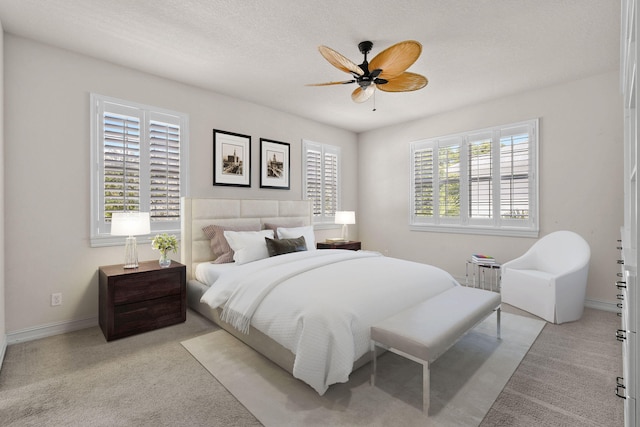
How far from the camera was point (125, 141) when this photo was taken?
130 inches

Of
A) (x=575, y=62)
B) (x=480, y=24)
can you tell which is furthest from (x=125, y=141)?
(x=575, y=62)

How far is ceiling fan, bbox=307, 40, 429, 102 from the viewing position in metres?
2.26

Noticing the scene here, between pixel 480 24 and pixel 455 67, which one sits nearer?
pixel 480 24

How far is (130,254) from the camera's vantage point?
312 centimetres

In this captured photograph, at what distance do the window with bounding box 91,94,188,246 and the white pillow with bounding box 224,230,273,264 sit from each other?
2.58 feet

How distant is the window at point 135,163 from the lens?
124 inches

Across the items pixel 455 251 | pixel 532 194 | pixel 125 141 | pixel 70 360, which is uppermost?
pixel 125 141

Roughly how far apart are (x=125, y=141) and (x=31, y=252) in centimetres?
137

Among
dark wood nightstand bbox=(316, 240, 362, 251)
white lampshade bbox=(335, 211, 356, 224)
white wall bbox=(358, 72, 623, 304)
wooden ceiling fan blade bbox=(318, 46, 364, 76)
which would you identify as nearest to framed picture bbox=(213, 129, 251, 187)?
dark wood nightstand bbox=(316, 240, 362, 251)

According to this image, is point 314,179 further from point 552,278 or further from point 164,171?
point 552,278

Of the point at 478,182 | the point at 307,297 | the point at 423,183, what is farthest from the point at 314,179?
the point at 307,297

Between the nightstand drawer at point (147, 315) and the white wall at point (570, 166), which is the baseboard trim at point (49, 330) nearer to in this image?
the nightstand drawer at point (147, 315)

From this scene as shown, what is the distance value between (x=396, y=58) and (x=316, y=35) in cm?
84

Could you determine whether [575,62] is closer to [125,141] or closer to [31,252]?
[125,141]
